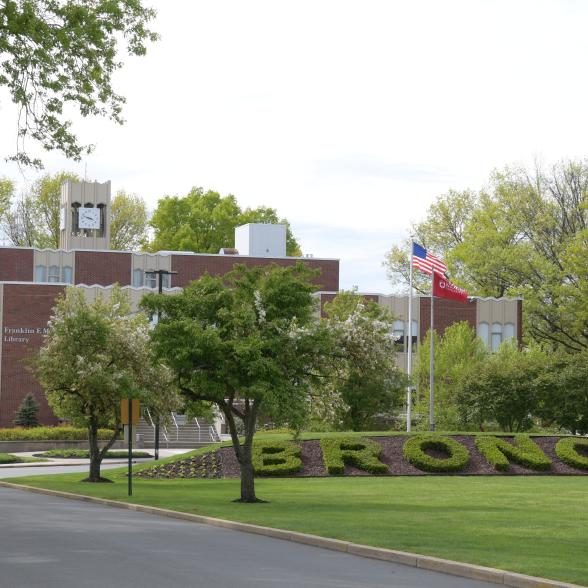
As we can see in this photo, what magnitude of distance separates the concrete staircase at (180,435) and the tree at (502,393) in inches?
683

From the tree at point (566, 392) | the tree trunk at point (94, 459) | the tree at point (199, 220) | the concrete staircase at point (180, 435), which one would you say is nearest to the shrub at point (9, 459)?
the concrete staircase at point (180, 435)

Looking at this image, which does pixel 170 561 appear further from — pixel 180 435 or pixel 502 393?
pixel 180 435

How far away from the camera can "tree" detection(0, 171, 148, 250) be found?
9300 cm

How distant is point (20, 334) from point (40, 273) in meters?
11.2

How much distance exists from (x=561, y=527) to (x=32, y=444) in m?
44.4

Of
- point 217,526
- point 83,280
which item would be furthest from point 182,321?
point 83,280

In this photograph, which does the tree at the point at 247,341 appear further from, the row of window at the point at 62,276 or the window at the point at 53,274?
the window at the point at 53,274

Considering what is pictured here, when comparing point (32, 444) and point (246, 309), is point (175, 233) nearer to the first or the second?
point (32, 444)

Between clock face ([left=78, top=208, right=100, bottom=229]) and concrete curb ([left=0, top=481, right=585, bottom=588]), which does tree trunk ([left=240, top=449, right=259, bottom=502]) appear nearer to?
concrete curb ([left=0, top=481, right=585, bottom=588])

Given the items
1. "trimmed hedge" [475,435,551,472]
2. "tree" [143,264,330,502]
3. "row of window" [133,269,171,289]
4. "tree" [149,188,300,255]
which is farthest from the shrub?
"tree" [149,188,300,255]

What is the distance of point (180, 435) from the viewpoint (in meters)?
64.3

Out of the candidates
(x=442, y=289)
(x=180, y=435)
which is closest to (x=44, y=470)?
(x=180, y=435)

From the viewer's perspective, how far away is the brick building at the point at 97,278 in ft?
224

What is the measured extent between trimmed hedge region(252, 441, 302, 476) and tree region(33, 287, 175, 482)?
4.36 metres
